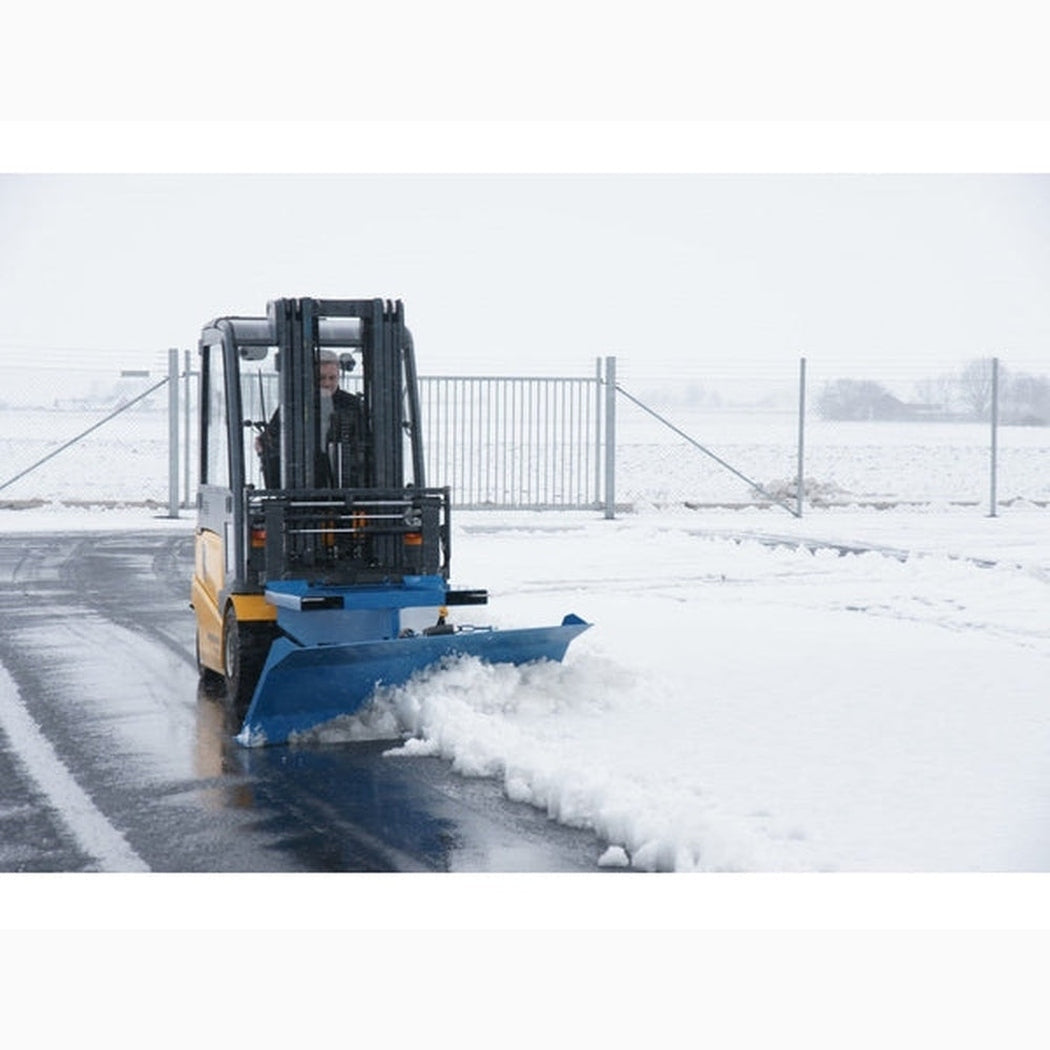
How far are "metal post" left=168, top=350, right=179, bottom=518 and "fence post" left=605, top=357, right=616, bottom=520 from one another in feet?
21.0

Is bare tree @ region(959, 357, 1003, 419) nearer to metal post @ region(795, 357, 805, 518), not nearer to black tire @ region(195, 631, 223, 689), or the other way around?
metal post @ region(795, 357, 805, 518)

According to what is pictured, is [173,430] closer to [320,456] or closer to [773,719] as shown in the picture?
[320,456]

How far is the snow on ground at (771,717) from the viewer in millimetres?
6484

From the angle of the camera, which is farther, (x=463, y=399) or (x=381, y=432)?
(x=463, y=399)

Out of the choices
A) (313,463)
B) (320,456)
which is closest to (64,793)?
(313,463)

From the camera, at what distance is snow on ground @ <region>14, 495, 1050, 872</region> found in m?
6.48

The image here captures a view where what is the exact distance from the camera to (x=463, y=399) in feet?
83.7

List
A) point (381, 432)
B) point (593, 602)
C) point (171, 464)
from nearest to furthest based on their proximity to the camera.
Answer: point (381, 432) → point (593, 602) → point (171, 464)

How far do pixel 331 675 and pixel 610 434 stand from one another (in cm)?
1674

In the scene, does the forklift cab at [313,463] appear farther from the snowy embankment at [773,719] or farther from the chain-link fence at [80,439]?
the chain-link fence at [80,439]

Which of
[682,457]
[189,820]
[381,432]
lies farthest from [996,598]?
[682,457]

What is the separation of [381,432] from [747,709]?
267 centimetres

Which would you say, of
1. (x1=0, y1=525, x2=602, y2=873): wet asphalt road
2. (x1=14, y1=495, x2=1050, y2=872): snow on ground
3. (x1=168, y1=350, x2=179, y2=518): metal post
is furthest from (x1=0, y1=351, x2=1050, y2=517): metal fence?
(x1=0, y1=525, x2=602, y2=873): wet asphalt road

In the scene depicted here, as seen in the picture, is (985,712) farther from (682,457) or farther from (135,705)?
(682,457)
